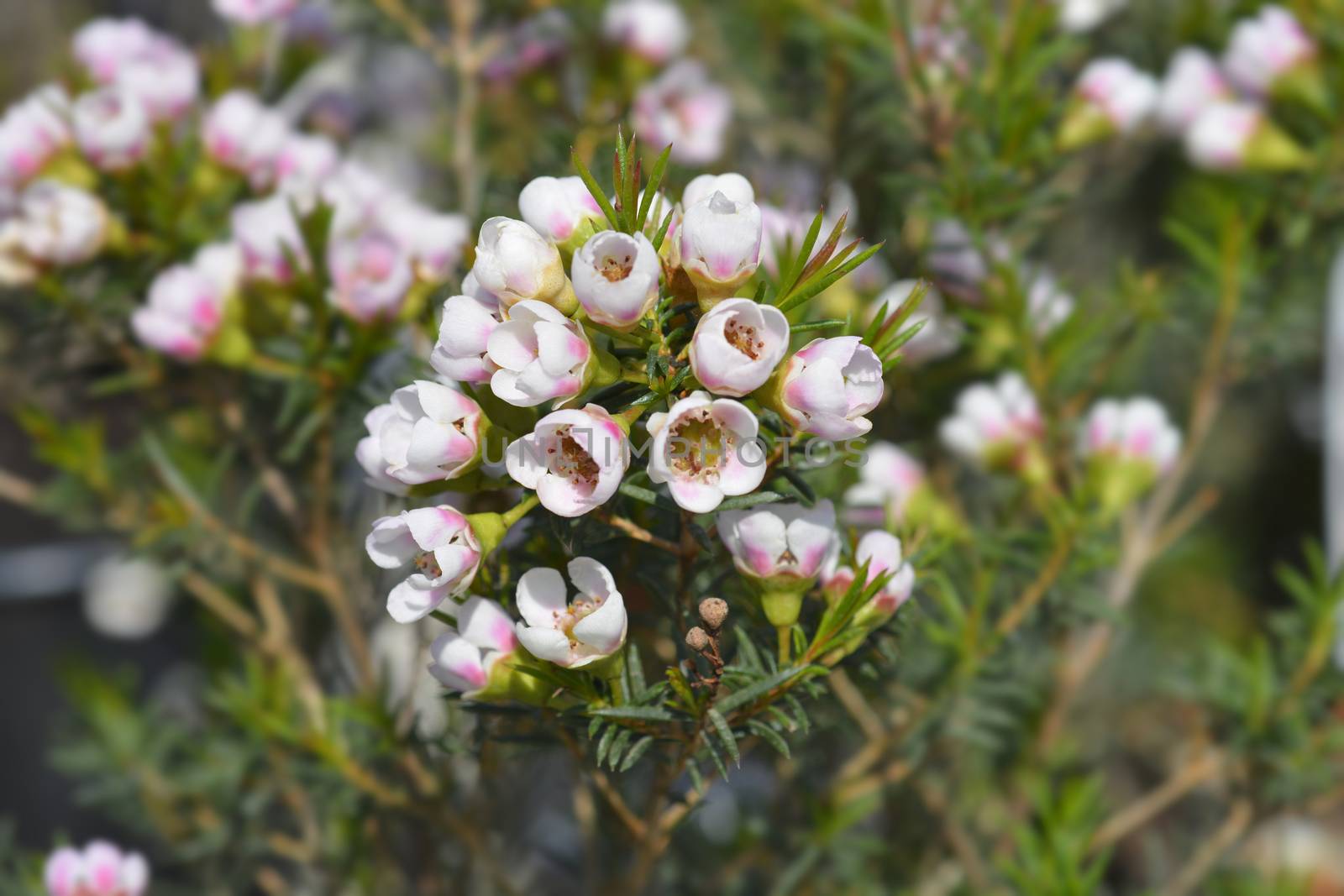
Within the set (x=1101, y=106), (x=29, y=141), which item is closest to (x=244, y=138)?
(x=29, y=141)

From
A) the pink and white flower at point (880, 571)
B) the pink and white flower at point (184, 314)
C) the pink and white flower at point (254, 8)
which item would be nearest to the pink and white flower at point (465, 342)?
the pink and white flower at point (880, 571)

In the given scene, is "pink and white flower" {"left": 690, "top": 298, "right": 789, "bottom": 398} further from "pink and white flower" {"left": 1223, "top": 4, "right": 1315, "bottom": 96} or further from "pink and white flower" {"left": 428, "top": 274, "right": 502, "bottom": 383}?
"pink and white flower" {"left": 1223, "top": 4, "right": 1315, "bottom": 96}

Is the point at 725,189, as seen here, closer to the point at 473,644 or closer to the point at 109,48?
the point at 473,644

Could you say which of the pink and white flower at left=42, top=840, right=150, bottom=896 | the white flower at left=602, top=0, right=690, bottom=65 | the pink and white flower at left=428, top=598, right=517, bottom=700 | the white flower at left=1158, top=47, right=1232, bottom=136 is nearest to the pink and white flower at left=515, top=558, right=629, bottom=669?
the pink and white flower at left=428, top=598, right=517, bottom=700

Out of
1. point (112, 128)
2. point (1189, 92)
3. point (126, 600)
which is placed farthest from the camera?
point (126, 600)

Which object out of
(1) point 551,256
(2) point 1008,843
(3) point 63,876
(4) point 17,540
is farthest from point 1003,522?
(4) point 17,540
